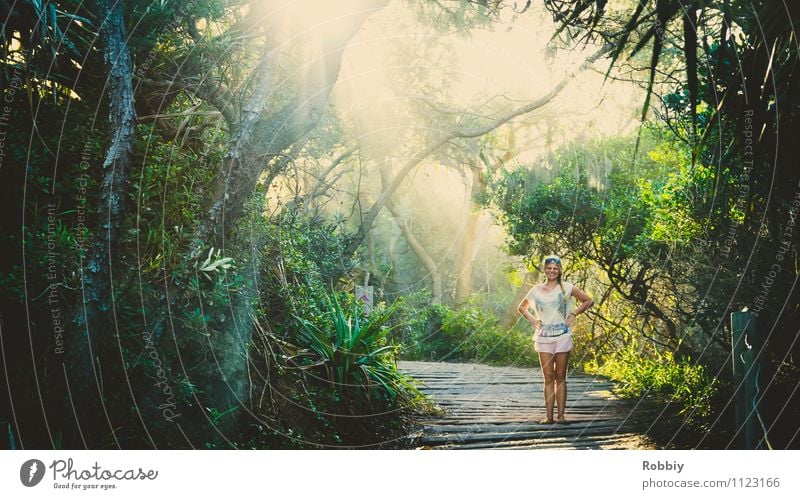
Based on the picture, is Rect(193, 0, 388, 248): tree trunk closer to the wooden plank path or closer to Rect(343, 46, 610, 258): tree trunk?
Rect(343, 46, 610, 258): tree trunk

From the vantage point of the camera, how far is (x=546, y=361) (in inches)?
114

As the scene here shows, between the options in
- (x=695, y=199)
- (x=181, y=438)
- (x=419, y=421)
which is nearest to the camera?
(x=181, y=438)

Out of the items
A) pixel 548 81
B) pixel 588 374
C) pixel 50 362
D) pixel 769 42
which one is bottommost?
pixel 588 374

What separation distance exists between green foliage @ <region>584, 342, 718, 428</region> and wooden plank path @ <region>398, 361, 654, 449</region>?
0.15 m

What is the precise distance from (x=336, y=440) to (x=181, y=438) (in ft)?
2.39

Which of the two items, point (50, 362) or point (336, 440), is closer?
point (50, 362)

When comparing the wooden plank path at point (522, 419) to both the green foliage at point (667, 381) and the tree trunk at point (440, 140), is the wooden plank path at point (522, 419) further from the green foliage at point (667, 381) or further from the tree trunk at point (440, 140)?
the tree trunk at point (440, 140)

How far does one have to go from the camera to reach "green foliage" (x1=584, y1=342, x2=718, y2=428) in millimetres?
3000

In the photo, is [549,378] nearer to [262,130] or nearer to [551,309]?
[551,309]

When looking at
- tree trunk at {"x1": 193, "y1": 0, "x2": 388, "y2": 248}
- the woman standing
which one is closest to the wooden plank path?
the woman standing

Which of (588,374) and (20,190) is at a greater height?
(20,190)

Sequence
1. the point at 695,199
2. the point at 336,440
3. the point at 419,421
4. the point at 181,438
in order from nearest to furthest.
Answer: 1. the point at 181,438
2. the point at 336,440
3. the point at 695,199
4. the point at 419,421
